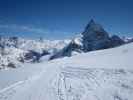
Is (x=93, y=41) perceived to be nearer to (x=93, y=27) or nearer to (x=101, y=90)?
(x=93, y=27)

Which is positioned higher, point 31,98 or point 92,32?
point 92,32

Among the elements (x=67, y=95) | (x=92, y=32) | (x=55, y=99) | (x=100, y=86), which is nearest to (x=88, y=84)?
→ (x=100, y=86)

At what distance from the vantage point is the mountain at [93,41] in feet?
378

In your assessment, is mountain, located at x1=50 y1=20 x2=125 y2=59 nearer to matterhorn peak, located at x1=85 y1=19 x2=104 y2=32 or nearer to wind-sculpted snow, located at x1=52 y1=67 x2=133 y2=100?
matterhorn peak, located at x1=85 y1=19 x2=104 y2=32

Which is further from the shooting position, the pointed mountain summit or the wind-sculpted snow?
the pointed mountain summit

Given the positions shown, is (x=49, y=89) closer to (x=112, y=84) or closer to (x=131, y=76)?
(x=112, y=84)

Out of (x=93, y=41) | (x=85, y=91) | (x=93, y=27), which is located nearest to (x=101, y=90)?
(x=85, y=91)

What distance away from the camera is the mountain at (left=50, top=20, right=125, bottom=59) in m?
115

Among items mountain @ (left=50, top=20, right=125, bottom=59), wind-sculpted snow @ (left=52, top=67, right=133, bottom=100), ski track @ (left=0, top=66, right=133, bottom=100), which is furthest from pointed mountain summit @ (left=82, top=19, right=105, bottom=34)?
wind-sculpted snow @ (left=52, top=67, right=133, bottom=100)

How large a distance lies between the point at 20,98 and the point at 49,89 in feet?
6.12

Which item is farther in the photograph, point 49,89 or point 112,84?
point 49,89

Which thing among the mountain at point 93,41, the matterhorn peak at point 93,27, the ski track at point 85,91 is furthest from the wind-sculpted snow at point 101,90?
the matterhorn peak at point 93,27

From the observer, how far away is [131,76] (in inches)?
384

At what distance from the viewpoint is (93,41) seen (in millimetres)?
128625
